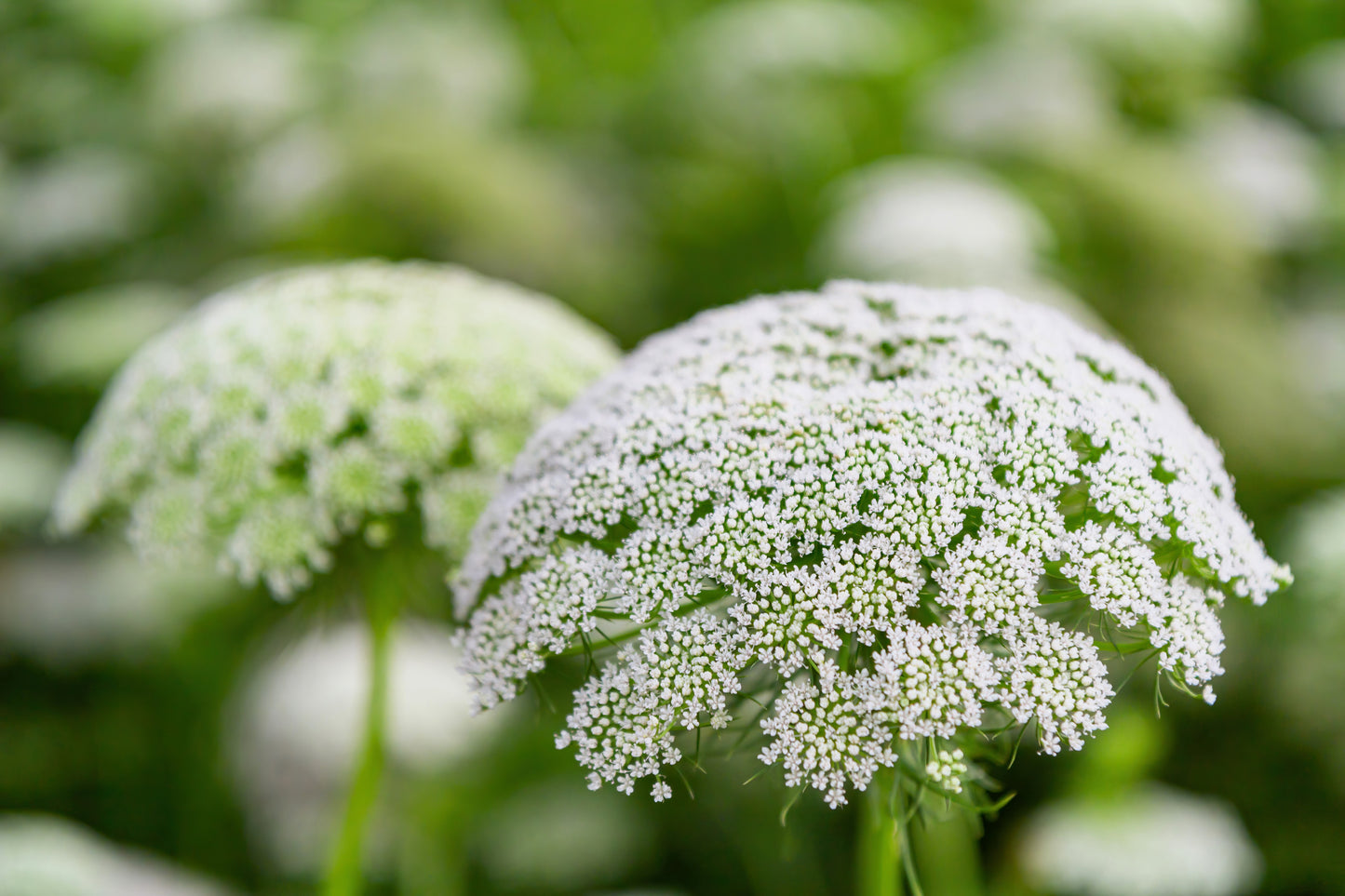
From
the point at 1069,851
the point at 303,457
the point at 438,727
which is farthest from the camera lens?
the point at 438,727

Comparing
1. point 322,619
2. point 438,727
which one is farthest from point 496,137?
point 322,619

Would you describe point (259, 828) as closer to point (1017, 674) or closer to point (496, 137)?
point (1017, 674)

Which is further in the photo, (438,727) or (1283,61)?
(1283,61)

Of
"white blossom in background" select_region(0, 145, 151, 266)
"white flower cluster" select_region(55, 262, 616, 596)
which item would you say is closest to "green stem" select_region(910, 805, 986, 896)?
"white flower cluster" select_region(55, 262, 616, 596)

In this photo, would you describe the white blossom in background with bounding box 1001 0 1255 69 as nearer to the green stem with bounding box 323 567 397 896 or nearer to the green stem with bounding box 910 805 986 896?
the green stem with bounding box 910 805 986 896

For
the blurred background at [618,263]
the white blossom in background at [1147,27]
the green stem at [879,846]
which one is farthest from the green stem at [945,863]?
the white blossom in background at [1147,27]

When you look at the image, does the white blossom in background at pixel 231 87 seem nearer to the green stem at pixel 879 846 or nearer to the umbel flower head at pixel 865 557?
the umbel flower head at pixel 865 557
